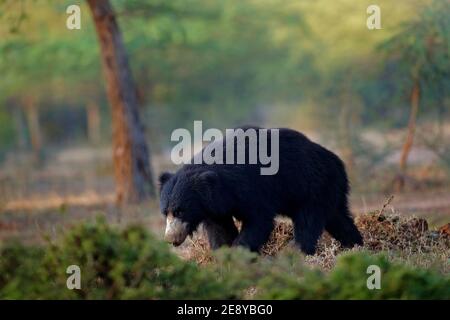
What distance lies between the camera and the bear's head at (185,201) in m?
7.89

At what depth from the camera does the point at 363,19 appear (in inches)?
968

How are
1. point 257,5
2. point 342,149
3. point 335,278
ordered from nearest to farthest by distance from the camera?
point 335,278 < point 342,149 < point 257,5

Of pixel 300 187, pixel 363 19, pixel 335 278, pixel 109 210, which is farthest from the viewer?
pixel 363 19

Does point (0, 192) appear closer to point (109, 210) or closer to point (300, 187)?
point (109, 210)

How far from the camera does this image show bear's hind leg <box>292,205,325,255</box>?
27.8 feet

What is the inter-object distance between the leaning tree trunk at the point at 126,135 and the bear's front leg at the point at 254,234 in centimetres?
902

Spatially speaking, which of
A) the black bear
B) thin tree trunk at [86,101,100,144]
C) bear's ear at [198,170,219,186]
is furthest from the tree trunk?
thin tree trunk at [86,101,100,144]

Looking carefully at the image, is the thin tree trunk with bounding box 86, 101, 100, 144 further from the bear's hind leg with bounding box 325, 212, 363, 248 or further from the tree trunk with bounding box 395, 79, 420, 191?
the bear's hind leg with bounding box 325, 212, 363, 248

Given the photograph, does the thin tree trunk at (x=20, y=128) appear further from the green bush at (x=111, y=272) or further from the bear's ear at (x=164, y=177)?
the green bush at (x=111, y=272)

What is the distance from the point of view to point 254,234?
323 inches

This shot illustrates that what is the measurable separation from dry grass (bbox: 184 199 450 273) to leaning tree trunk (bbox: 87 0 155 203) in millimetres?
7775

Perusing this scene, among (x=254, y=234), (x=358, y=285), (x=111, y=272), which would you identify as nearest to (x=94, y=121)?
(x=254, y=234)
